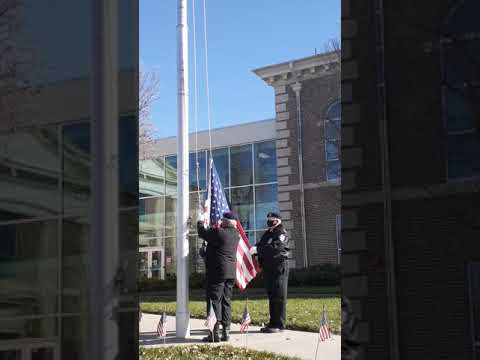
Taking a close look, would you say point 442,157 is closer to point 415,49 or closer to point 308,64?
point 415,49

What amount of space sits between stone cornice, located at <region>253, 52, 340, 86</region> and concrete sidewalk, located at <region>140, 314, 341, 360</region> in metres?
9.34

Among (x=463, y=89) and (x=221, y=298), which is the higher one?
(x=463, y=89)

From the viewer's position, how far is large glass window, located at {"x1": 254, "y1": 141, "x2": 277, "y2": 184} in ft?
65.3

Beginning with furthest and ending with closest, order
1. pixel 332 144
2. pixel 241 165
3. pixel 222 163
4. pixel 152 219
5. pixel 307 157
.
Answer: pixel 152 219, pixel 222 163, pixel 241 165, pixel 307 157, pixel 332 144

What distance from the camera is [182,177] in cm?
788

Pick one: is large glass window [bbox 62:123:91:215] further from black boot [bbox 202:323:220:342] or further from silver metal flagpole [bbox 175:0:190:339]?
silver metal flagpole [bbox 175:0:190:339]

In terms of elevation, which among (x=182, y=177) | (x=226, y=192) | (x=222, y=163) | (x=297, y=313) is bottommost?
(x=297, y=313)

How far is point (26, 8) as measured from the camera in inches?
90.4

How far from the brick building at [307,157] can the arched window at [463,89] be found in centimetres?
1506

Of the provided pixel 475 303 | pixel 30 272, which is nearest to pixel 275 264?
pixel 30 272

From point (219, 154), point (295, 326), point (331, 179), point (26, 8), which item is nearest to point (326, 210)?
point (331, 179)

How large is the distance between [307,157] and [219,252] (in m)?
12.0

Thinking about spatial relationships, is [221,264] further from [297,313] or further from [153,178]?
[153,178]

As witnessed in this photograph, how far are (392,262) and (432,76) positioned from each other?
0.45 metres
